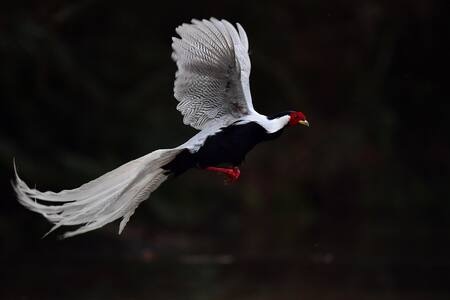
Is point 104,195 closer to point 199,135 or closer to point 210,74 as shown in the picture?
point 199,135

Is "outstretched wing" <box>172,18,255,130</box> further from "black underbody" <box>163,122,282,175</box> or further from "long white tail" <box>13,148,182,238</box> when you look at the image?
"long white tail" <box>13,148,182,238</box>

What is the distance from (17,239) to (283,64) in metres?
5.41

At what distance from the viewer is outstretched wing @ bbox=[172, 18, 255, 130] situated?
6949 mm

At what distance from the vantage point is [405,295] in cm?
927

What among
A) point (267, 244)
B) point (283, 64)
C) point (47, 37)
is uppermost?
point (47, 37)

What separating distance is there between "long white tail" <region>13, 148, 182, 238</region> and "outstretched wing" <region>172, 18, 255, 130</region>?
0.59m

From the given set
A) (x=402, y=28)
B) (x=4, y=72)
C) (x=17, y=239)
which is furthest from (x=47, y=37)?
(x=402, y=28)

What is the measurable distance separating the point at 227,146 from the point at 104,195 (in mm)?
970

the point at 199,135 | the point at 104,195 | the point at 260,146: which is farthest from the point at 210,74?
the point at 260,146

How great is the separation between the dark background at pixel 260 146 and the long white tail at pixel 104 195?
329 centimetres

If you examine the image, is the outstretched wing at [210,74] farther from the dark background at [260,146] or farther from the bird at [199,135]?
the dark background at [260,146]

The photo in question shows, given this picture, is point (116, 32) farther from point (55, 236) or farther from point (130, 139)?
point (55, 236)

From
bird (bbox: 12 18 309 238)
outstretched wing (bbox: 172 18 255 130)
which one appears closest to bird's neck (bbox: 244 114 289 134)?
bird (bbox: 12 18 309 238)

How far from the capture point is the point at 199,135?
290 inches
